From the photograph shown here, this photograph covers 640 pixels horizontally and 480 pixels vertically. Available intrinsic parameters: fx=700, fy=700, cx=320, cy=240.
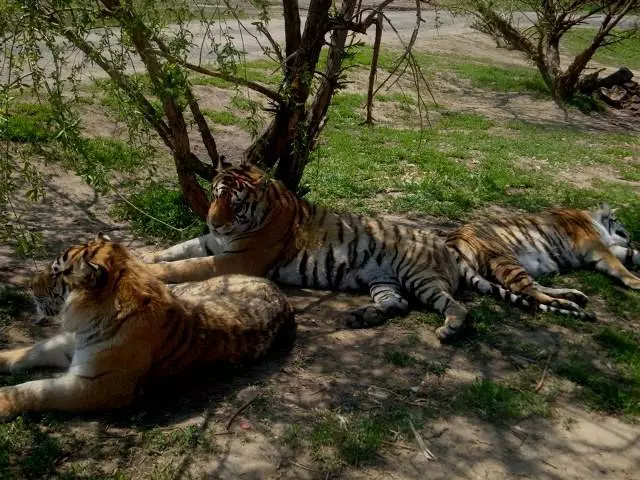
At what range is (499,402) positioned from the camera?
4.18 meters

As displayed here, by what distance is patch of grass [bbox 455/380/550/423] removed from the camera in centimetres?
408

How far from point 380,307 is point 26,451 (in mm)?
2691

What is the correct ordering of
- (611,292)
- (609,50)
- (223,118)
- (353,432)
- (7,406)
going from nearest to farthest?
(7,406), (353,432), (611,292), (223,118), (609,50)

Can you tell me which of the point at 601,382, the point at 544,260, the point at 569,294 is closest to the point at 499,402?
the point at 601,382

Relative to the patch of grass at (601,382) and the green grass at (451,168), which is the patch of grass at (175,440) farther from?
the green grass at (451,168)

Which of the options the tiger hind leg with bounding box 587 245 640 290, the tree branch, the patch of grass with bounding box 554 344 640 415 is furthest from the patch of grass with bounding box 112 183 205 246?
the tiger hind leg with bounding box 587 245 640 290

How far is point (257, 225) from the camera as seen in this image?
19.1 feet

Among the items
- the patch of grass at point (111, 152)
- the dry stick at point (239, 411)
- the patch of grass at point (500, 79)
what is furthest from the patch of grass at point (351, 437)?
the patch of grass at point (500, 79)

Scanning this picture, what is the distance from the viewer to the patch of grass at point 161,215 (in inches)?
258

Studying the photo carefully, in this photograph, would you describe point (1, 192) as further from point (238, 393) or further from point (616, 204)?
point (616, 204)

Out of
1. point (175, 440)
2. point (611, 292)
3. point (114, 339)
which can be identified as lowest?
point (611, 292)

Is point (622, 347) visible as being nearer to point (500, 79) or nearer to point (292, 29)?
point (292, 29)

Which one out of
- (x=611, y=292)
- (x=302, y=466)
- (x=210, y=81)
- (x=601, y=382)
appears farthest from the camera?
(x=210, y=81)

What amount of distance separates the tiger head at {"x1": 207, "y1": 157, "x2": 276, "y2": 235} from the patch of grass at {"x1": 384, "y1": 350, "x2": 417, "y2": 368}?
5.73 feet
